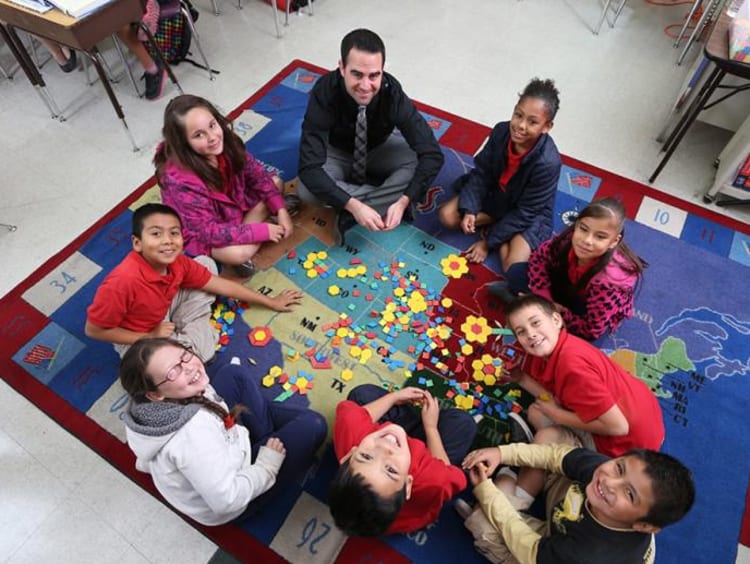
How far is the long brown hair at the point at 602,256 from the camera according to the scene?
4.96ft

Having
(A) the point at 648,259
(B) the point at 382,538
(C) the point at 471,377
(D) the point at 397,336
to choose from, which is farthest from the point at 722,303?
(B) the point at 382,538

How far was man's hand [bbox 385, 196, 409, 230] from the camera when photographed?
202 cm

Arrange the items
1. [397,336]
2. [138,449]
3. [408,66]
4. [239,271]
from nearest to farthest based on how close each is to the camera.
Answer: [138,449]
[397,336]
[239,271]
[408,66]

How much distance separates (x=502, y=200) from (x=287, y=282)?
103 cm

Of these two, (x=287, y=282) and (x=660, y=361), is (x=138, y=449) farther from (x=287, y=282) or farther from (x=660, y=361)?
(x=660, y=361)

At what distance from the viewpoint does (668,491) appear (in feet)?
3.43

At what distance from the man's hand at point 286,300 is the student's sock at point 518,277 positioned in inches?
35.3

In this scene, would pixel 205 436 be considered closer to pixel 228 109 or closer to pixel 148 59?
pixel 228 109

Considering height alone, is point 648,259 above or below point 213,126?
below

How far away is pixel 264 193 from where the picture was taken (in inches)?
83.6

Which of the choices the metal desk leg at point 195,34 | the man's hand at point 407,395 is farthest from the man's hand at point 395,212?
the metal desk leg at point 195,34

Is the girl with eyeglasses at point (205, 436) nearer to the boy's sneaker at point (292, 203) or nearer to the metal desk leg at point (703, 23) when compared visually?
the boy's sneaker at point (292, 203)

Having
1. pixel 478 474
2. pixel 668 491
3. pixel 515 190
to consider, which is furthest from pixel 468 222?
pixel 668 491

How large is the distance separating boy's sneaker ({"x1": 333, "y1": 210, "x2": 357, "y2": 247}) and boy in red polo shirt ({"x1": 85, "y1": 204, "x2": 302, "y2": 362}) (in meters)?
0.51
